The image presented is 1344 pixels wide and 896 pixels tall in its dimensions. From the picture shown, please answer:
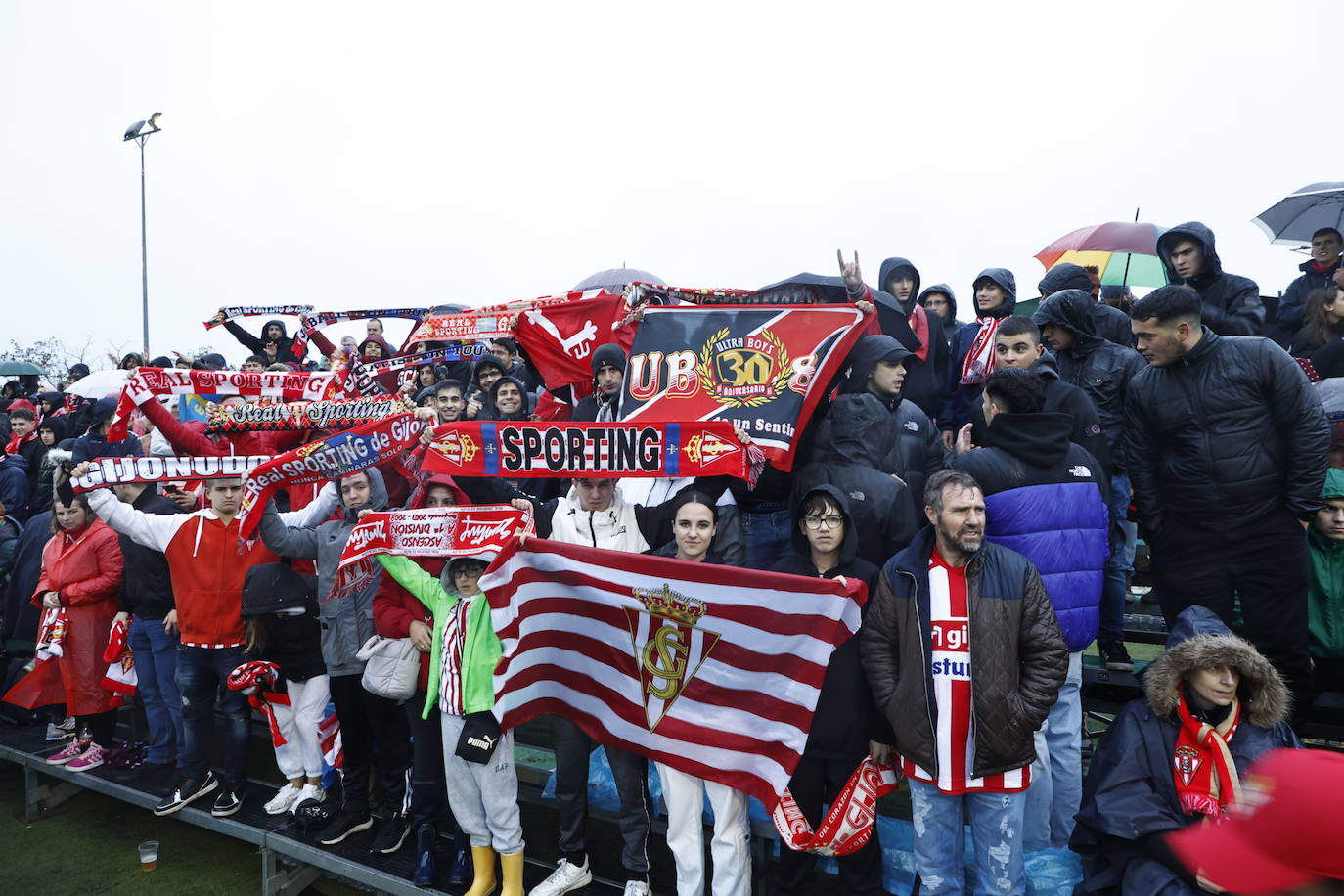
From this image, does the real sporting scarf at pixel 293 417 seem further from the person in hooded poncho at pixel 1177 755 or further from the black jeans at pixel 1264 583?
the black jeans at pixel 1264 583

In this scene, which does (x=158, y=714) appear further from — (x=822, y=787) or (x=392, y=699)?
(x=822, y=787)

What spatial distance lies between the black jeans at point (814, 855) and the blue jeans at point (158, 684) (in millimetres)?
4898

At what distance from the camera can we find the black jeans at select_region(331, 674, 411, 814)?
5.01 m

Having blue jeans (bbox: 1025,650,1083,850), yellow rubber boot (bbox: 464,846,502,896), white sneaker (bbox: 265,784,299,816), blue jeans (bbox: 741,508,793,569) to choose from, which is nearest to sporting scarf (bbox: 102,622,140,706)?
white sneaker (bbox: 265,784,299,816)

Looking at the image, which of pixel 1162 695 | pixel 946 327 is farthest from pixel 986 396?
pixel 946 327

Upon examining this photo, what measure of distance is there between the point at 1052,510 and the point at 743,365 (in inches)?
77.8

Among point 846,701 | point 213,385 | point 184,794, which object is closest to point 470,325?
point 213,385

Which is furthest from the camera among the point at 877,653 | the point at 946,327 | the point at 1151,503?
the point at 946,327

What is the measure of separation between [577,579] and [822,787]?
1.63 m

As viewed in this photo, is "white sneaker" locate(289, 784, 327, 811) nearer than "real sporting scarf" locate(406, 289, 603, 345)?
Yes

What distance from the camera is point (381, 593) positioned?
4809mm

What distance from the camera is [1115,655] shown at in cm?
526

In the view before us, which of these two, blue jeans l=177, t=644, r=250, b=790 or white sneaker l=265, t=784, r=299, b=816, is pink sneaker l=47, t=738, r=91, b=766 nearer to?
blue jeans l=177, t=644, r=250, b=790

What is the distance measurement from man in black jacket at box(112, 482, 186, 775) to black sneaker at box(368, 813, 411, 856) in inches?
82.8
